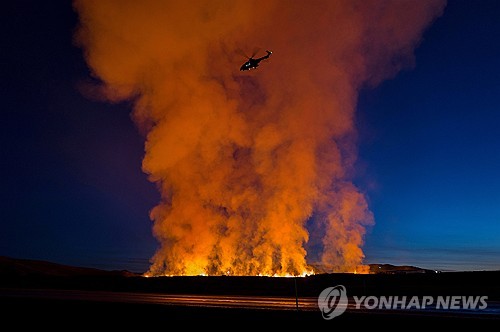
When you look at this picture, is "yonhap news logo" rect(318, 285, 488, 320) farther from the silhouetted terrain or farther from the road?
the silhouetted terrain

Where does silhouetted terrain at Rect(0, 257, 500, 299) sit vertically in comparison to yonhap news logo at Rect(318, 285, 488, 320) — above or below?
above

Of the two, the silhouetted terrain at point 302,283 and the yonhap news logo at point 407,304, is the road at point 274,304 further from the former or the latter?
the silhouetted terrain at point 302,283

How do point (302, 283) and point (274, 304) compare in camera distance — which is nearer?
point (274, 304)

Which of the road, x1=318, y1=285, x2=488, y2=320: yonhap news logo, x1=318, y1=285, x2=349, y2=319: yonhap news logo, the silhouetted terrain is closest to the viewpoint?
the road

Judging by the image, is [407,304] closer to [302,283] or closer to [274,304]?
[274,304]

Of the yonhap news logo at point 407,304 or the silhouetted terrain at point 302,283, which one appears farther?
the silhouetted terrain at point 302,283

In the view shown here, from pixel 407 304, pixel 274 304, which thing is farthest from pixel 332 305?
pixel 407 304

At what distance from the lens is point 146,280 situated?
4272 centimetres

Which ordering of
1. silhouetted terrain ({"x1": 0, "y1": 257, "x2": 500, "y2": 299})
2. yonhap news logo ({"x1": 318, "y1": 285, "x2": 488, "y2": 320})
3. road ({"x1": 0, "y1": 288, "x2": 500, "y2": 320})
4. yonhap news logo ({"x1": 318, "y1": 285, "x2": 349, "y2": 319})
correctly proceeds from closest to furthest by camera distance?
road ({"x1": 0, "y1": 288, "x2": 500, "y2": 320}) → yonhap news logo ({"x1": 318, "y1": 285, "x2": 349, "y2": 319}) → yonhap news logo ({"x1": 318, "y1": 285, "x2": 488, "y2": 320}) → silhouetted terrain ({"x1": 0, "y1": 257, "x2": 500, "y2": 299})

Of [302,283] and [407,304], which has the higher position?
[302,283]

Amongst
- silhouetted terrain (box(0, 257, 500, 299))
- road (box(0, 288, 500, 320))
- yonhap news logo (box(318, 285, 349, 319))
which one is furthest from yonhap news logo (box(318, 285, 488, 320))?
silhouetted terrain (box(0, 257, 500, 299))

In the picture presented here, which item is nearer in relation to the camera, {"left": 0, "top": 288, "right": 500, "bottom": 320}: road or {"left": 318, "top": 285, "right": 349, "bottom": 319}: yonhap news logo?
{"left": 0, "top": 288, "right": 500, "bottom": 320}: road

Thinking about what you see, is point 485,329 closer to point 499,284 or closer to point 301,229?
point 499,284

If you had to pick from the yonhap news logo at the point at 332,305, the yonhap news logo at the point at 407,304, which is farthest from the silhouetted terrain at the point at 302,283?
the yonhap news logo at the point at 407,304
